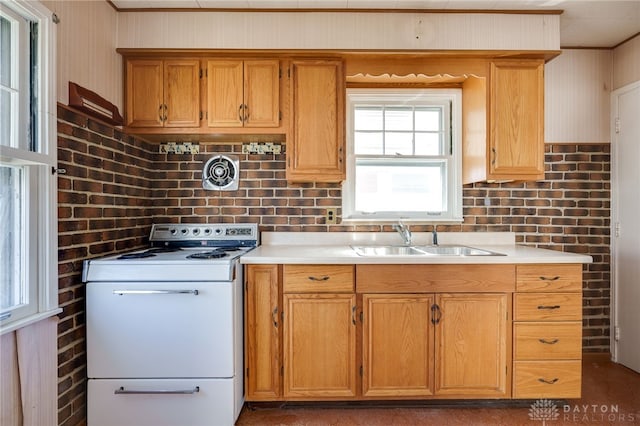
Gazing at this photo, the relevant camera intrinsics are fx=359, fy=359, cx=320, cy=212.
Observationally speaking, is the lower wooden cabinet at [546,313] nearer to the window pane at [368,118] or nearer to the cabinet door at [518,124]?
the cabinet door at [518,124]

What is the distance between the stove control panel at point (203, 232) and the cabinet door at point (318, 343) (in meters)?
0.75

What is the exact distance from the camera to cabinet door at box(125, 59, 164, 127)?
2.29 m

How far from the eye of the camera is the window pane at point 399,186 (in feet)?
8.97

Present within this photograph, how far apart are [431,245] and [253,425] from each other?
1.64m

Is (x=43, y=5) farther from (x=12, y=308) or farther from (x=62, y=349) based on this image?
(x=62, y=349)

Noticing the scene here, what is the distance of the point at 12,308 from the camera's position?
152cm

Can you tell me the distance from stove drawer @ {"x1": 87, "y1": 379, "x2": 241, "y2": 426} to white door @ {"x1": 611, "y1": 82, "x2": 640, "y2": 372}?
2821mm

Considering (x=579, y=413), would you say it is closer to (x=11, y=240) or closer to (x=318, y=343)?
(x=318, y=343)

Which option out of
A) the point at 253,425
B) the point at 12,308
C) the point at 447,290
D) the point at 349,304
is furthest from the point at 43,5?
the point at 447,290

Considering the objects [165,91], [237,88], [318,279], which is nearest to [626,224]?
[318,279]

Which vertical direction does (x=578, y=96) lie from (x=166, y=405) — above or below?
above

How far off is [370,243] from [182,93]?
1.63 metres

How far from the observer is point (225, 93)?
2299 millimetres

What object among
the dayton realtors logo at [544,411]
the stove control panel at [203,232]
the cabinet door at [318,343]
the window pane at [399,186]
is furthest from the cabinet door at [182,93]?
the dayton realtors logo at [544,411]
